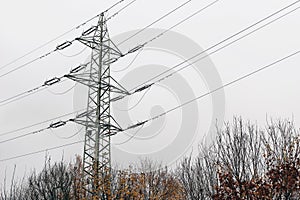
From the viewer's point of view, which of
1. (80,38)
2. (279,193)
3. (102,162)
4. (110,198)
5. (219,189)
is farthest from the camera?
(80,38)

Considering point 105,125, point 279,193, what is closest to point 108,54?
point 105,125

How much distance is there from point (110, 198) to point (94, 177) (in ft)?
2.93

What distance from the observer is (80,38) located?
1363cm

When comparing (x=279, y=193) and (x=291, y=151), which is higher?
(x=291, y=151)

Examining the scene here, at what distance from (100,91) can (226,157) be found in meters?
5.24

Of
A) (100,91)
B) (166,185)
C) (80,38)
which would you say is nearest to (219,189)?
(100,91)

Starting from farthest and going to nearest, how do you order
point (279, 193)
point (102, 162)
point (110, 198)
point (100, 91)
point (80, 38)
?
1. point (80, 38)
2. point (100, 91)
3. point (102, 162)
4. point (110, 198)
5. point (279, 193)

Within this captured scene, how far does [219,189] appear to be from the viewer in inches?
384

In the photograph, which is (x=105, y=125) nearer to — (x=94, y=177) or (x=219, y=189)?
(x=94, y=177)

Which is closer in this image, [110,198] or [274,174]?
[274,174]

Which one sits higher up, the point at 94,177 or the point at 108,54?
the point at 108,54

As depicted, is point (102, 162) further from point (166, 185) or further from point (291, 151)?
point (166, 185)

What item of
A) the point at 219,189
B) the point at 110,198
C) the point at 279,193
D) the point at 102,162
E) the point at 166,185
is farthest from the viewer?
the point at 166,185

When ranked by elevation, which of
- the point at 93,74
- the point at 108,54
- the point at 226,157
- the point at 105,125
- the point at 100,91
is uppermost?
the point at 108,54
